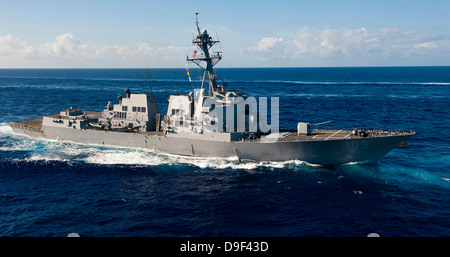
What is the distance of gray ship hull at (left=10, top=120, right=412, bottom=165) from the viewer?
28.4 meters

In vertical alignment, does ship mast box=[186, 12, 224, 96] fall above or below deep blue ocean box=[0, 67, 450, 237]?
above

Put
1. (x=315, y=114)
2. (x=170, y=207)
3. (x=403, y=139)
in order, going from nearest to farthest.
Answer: (x=170, y=207)
(x=403, y=139)
(x=315, y=114)

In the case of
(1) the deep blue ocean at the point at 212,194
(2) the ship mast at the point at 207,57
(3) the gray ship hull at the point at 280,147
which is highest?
(2) the ship mast at the point at 207,57

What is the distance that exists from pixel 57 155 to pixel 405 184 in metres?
Answer: 34.6

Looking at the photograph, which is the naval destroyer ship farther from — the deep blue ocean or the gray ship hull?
the deep blue ocean

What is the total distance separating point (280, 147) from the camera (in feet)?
97.0

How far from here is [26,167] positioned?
30703 millimetres

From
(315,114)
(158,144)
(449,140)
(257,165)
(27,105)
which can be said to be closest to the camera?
(257,165)

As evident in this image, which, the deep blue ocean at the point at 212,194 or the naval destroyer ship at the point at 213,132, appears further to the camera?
the naval destroyer ship at the point at 213,132

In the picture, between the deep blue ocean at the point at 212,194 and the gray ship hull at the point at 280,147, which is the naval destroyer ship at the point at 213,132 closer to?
the gray ship hull at the point at 280,147

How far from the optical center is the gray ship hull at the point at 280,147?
93.2ft

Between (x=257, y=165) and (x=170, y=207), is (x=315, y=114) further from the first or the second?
(x=170, y=207)

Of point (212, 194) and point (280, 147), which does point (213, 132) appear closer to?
point (280, 147)

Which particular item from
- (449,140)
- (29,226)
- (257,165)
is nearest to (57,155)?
(29,226)
